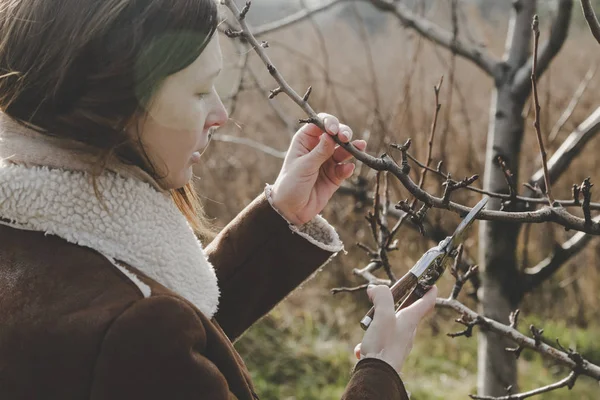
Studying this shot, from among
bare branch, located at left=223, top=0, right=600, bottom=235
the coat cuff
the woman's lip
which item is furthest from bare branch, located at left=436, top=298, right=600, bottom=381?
the woman's lip

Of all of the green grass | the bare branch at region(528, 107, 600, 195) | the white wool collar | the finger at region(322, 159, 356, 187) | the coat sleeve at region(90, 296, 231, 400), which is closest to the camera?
the coat sleeve at region(90, 296, 231, 400)

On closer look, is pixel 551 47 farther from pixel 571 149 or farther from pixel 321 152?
pixel 321 152

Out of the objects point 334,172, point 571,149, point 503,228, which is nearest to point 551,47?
point 571,149


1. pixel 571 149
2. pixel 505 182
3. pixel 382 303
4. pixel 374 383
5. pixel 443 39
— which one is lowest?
pixel 374 383

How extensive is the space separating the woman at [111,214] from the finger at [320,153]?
0.13 metres

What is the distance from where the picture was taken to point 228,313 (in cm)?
166

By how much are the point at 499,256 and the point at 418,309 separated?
926 mm

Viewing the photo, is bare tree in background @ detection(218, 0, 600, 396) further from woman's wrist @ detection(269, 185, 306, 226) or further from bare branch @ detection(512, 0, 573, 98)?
woman's wrist @ detection(269, 185, 306, 226)

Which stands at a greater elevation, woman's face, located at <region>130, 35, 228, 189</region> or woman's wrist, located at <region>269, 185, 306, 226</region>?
woman's face, located at <region>130, 35, 228, 189</region>

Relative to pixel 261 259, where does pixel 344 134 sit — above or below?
above

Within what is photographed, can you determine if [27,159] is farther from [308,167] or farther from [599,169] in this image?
[599,169]

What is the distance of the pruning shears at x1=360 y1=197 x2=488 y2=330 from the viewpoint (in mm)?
1195

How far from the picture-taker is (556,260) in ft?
6.79

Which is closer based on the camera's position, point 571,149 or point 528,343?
point 528,343
